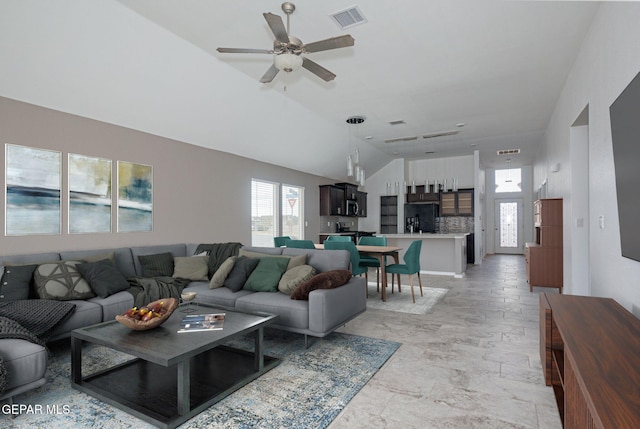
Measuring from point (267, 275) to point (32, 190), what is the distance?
280 centimetres

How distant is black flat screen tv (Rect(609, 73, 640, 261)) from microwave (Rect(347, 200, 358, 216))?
7745 millimetres

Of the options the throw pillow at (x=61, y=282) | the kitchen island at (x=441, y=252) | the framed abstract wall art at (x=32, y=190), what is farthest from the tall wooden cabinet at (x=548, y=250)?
the framed abstract wall art at (x=32, y=190)

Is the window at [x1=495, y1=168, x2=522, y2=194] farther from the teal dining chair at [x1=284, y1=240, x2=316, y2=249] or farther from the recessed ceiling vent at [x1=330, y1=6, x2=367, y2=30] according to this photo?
the recessed ceiling vent at [x1=330, y1=6, x2=367, y2=30]

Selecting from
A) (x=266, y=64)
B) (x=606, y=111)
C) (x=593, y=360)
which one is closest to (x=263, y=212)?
(x=266, y=64)

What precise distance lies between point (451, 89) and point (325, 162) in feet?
13.0

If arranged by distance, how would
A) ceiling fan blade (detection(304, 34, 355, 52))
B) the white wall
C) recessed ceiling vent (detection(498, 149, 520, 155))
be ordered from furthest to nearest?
recessed ceiling vent (detection(498, 149, 520, 155)) → ceiling fan blade (detection(304, 34, 355, 52)) → the white wall

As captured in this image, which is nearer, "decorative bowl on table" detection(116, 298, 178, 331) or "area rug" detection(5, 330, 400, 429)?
"area rug" detection(5, 330, 400, 429)

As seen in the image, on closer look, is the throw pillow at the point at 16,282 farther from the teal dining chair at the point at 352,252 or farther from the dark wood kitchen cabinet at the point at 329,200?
the dark wood kitchen cabinet at the point at 329,200

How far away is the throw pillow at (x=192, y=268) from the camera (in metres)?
4.48

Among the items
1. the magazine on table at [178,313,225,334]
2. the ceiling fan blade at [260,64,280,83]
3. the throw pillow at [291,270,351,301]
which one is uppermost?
the ceiling fan blade at [260,64,280,83]

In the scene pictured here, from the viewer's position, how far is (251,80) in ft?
16.4

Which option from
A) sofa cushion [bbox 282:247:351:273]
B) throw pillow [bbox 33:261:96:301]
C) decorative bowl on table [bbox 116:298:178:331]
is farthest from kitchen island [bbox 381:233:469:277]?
throw pillow [bbox 33:261:96:301]

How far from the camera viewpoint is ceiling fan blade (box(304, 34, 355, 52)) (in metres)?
2.81

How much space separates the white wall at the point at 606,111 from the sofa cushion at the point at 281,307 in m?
2.49
